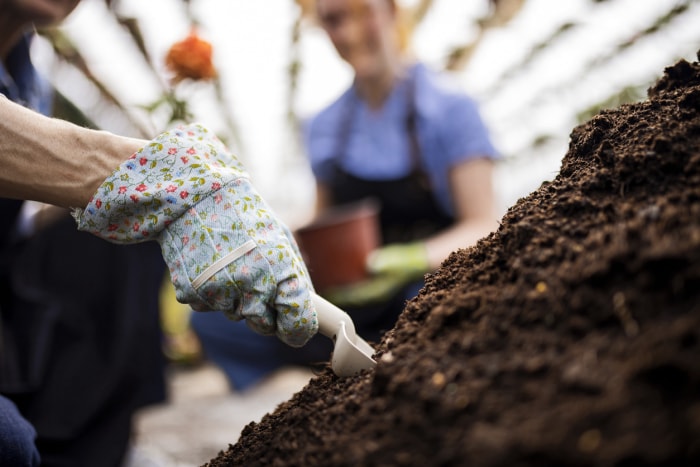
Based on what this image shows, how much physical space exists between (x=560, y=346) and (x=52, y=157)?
0.73 meters

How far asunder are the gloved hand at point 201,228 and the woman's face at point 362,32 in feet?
6.54

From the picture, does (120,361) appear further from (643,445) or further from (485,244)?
(643,445)

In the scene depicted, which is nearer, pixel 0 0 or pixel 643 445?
pixel 643 445

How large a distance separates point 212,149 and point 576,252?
0.58 metres

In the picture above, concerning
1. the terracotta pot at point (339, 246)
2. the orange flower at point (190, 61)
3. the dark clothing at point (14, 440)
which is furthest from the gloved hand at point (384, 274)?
the dark clothing at point (14, 440)

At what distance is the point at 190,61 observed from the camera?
7.98ft

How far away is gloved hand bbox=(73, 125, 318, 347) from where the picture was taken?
0.84m

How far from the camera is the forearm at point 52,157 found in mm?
819

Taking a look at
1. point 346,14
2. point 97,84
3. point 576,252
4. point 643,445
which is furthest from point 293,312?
point 97,84

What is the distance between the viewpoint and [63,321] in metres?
1.86

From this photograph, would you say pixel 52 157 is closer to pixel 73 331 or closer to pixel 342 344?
pixel 342 344

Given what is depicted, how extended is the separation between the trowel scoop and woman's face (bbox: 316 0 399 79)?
6.57 ft

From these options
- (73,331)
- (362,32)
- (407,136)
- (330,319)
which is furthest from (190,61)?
(330,319)

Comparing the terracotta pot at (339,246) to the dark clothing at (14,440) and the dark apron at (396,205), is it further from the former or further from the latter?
the dark clothing at (14,440)
